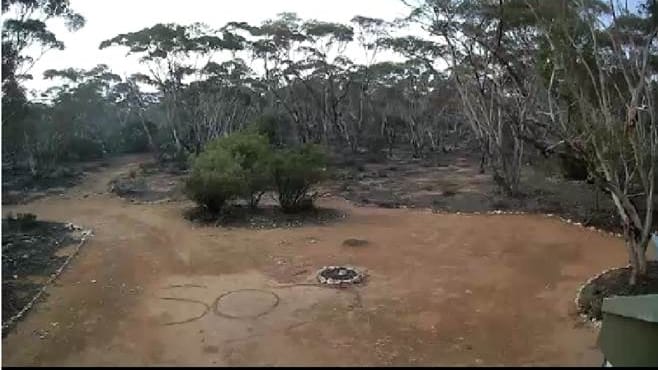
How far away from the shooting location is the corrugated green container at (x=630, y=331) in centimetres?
484

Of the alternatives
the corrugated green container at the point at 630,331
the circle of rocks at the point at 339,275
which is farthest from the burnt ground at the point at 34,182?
the corrugated green container at the point at 630,331

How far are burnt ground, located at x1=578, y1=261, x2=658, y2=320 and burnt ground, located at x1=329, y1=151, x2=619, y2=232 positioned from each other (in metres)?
4.59

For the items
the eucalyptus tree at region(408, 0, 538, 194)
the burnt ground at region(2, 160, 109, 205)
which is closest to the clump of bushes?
the eucalyptus tree at region(408, 0, 538, 194)

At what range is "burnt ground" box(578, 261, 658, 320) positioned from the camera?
25.2 feet

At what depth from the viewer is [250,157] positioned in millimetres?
15508

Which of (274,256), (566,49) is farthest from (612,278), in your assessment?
(274,256)

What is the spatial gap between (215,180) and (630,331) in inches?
433

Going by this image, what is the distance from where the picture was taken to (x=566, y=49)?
9.88m

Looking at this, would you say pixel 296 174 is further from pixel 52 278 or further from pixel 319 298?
pixel 319 298

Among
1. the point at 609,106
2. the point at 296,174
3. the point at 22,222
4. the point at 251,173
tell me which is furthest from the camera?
the point at 296,174

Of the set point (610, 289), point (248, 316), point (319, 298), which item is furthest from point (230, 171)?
point (610, 289)

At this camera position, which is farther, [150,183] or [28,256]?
[150,183]

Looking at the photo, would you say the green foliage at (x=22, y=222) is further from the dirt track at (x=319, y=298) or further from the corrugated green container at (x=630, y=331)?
the corrugated green container at (x=630, y=331)

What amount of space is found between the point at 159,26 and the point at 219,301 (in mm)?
19291
